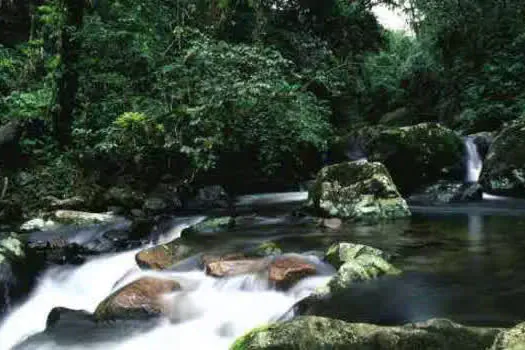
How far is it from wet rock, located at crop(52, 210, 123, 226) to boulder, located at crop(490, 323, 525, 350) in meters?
8.41

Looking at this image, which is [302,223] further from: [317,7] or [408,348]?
[317,7]

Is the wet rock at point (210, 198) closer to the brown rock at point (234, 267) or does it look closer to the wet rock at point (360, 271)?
the brown rock at point (234, 267)

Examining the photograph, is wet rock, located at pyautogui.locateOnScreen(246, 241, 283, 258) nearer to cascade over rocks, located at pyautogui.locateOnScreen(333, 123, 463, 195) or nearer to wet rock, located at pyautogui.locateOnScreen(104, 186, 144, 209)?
wet rock, located at pyautogui.locateOnScreen(104, 186, 144, 209)

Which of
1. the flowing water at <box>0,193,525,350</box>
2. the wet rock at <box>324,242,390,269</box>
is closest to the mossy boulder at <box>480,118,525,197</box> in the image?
the flowing water at <box>0,193,525,350</box>

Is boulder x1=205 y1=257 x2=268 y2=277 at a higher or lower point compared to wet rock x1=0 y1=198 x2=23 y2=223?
lower

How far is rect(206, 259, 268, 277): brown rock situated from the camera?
6.32 meters

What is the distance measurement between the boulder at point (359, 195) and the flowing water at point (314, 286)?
658 mm

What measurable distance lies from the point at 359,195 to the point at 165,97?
5.11 meters

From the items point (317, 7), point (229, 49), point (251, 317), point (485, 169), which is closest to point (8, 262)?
point (251, 317)

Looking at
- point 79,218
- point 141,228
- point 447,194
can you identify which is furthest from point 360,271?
point 447,194

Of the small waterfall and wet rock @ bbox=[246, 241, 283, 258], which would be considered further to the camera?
the small waterfall

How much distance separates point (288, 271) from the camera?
5.98m

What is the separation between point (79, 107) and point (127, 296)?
354 inches

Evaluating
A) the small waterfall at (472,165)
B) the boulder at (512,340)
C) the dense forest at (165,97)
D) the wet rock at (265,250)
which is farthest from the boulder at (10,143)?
the boulder at (512,340)
